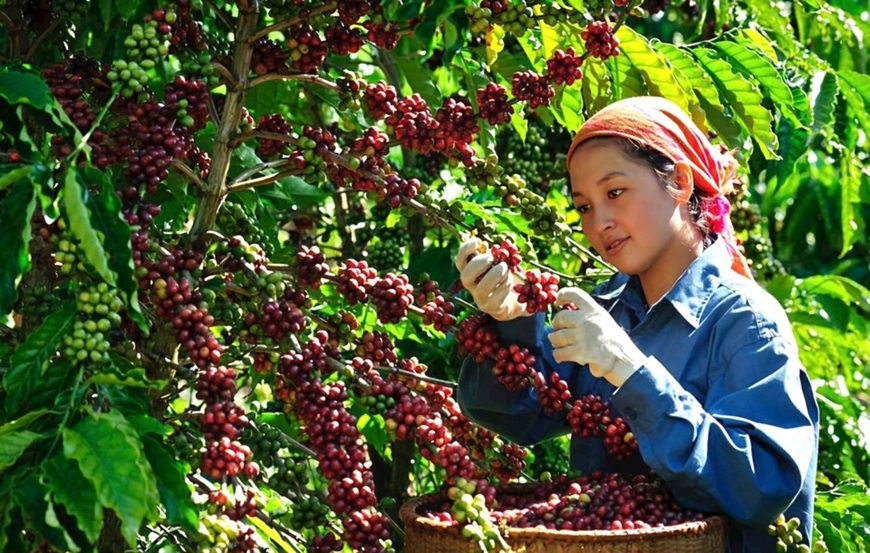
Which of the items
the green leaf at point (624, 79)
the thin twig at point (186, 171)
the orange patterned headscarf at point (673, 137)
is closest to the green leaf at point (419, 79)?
the green leaf at point (624, 79)

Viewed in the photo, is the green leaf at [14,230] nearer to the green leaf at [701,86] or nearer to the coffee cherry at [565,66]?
the coffee cherry at [565,66]

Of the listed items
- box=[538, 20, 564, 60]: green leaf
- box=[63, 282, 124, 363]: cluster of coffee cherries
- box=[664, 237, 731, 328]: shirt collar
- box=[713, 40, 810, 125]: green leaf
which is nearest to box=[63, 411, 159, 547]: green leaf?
box=[63, 282, 124, 363]: cluster of coffee cherries

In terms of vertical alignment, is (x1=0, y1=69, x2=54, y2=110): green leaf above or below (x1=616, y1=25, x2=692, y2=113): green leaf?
above

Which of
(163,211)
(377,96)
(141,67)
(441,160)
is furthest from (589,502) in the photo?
(441,160)

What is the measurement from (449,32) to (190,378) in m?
0.65

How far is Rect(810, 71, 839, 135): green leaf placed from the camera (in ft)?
10.2

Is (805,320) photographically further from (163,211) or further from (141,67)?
(141,67)

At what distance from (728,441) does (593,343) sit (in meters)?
0.25

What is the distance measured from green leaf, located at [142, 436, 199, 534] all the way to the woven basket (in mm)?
340

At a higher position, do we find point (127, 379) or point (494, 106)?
point (494, 106)

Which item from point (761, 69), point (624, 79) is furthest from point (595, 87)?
point (761, 69)

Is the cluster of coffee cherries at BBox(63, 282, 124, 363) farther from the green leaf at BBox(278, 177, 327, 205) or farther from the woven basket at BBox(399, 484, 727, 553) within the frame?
the green leaf at BBox(278, 177, 327, 205)

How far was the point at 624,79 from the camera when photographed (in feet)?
8.65

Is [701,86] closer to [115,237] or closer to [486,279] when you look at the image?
[486,279]
